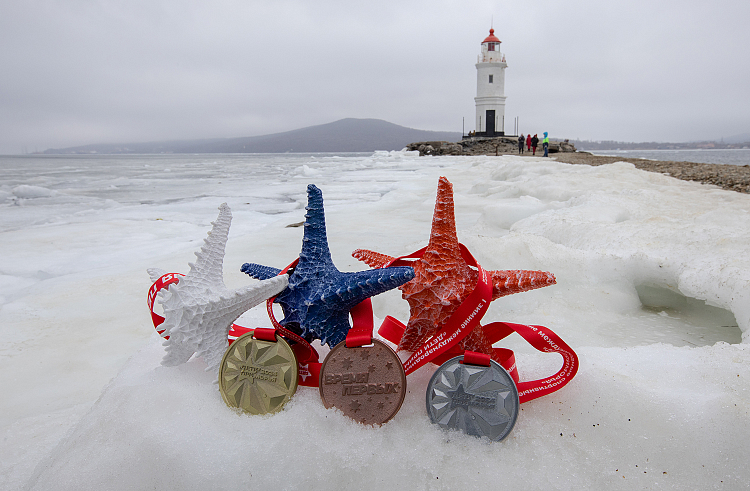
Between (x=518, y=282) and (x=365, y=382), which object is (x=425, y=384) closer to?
(x=365, y=382)

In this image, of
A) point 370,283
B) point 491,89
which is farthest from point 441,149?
point 370,283

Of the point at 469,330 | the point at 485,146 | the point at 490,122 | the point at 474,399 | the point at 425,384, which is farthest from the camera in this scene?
the point at 490,122

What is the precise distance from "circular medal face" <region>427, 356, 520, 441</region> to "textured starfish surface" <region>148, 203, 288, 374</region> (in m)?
0.58

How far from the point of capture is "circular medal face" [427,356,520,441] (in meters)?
1.16

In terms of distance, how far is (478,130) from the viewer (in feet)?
163

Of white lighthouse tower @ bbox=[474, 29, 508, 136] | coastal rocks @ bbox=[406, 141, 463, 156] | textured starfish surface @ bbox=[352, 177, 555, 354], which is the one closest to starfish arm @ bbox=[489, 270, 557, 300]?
textured starfish surface @ bbox=[352, 177, 555, 354]

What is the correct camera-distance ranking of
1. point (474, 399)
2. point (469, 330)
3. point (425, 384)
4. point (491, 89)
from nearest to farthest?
1. point (474, 399)
2. point (469, 330)
3. point (425, 384)
4. point (491, 89)

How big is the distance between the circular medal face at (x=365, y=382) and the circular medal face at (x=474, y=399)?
11 centimetres

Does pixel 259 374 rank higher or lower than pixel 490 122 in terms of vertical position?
lower

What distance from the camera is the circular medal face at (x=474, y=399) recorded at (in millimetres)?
1159

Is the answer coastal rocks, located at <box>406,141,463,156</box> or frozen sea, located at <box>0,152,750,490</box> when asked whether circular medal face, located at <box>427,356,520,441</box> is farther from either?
coastal rocks, located at <box>406,141,463,156</box>

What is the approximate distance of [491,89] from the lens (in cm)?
4784

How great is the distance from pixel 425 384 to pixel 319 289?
48cm

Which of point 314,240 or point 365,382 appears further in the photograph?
point 314,240
